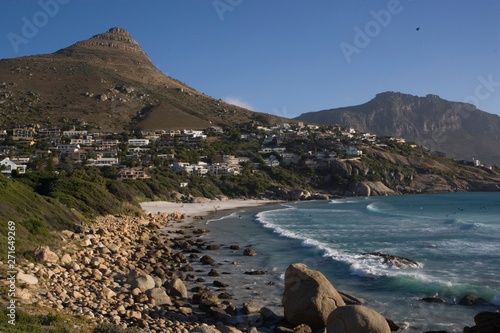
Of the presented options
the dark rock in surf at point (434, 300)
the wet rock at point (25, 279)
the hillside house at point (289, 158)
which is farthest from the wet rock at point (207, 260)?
the hillside house at point (289, 158)

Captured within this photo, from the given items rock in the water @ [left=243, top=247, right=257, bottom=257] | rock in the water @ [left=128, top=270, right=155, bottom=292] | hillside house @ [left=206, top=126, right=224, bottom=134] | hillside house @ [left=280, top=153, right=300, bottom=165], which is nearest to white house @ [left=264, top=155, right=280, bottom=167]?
hillside house @ [left=280, top=153, right=300, bottom=165]

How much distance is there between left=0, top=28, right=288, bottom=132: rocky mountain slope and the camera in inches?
4555

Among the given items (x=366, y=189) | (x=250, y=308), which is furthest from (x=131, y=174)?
(x=250, y=308)

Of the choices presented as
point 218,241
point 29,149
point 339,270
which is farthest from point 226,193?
point 339,270

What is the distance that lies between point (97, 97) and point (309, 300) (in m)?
126

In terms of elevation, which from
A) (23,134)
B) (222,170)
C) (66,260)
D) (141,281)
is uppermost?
(23,134)

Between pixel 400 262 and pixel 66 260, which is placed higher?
pixel 66 260

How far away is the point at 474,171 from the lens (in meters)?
124

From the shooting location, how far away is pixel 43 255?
15.0m

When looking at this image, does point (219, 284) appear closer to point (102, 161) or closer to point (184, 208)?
point (184, 208)

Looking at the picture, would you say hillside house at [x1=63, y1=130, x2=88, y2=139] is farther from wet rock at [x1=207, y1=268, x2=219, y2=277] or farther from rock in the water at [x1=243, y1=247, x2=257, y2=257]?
wet rock at [x1=207, y1=268, x2=219, y2=277]

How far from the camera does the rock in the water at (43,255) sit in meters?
14.9

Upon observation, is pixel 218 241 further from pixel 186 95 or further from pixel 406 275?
pixel 186 95

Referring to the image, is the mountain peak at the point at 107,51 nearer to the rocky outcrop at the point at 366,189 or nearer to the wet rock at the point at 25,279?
the rocky outcrop at the point at 366,189
